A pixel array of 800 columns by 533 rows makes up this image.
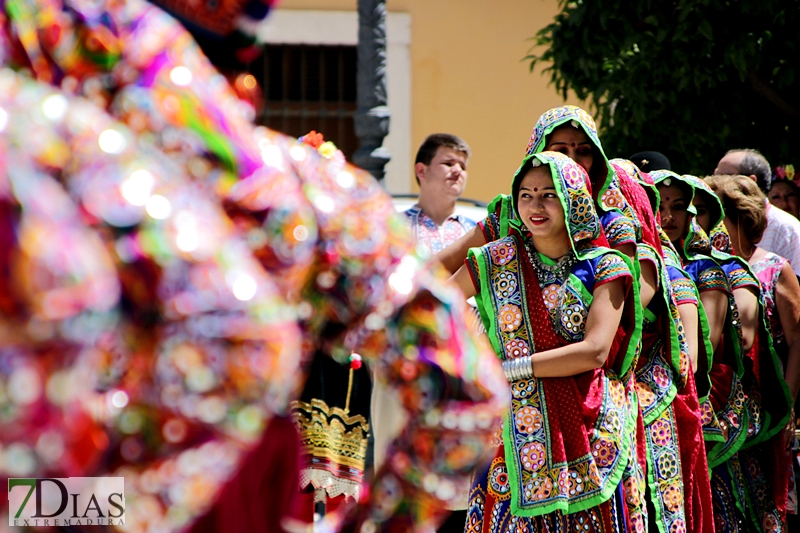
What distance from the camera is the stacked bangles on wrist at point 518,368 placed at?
3006 mm

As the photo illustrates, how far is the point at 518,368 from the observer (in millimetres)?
3018

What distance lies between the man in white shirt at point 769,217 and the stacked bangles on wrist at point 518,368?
8.21 ft

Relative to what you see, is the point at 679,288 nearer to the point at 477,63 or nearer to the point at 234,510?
the point at 234,510

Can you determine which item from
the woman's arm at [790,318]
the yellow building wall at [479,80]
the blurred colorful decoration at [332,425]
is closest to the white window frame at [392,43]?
the yellow building wall at [479,80]

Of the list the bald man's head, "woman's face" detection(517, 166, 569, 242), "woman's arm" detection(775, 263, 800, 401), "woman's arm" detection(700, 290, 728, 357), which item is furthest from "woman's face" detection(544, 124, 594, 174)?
the bald man's head

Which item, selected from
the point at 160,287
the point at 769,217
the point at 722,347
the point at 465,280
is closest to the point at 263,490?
the point at 160,287

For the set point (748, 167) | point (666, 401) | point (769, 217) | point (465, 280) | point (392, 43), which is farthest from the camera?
point (392, 43)

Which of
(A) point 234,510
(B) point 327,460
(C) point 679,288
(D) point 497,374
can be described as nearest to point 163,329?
(A) point 234,510

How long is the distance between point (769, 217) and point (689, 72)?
2020mm

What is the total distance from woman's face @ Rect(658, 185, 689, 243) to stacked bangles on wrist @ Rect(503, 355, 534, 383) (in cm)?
134

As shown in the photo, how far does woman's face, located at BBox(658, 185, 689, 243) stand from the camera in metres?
4.10

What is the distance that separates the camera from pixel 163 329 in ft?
3.62

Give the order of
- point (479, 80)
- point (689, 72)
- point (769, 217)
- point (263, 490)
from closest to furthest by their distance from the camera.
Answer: point (263, 490)
point (769, 217)
point (689, 72)
point (479, 80)

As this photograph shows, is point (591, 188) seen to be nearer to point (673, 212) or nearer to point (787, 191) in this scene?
point (673, 212)
